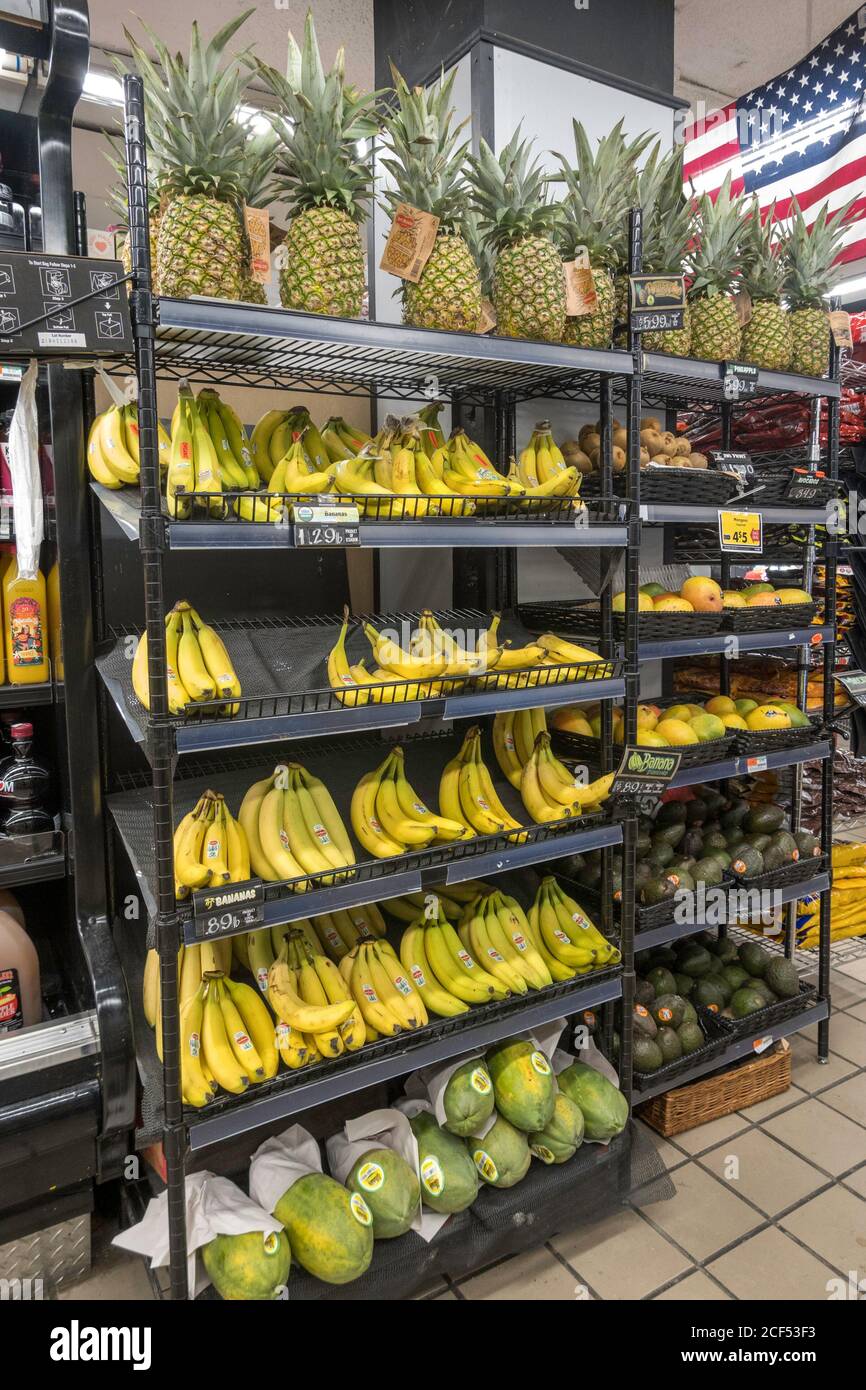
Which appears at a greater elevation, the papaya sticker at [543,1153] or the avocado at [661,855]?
the avocado at [661,855]

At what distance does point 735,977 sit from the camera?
2982 millimetres

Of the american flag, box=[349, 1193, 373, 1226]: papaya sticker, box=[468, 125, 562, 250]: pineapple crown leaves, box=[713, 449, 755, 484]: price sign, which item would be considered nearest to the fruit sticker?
box=[349, 1193, 373, 1226]: papaya sticker

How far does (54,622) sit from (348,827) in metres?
1.01

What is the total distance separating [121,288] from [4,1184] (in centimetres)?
196

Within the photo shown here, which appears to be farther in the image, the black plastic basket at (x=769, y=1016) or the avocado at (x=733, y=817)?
the avocado at (x=733, y=817)

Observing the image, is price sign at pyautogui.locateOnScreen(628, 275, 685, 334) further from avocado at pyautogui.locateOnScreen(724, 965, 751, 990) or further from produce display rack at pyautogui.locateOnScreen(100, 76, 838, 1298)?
avocado at pyautogui.locateOnScreen(724, 965, 751, 990)

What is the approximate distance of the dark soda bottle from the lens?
2.25 metres

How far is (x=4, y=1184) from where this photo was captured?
1.93 m

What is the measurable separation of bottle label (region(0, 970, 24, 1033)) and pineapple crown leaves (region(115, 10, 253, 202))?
74.7 inches

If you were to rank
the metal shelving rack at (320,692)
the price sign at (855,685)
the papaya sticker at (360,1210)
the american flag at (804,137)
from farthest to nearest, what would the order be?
the american flag at (804,137) < the price sign at (855,685) < the papaya sticker at (360,1210) < the metal shelving rack at (320,692)

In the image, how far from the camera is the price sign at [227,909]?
5.63ft

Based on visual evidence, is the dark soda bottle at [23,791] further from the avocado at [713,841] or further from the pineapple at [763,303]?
the pineapple at [763,303]

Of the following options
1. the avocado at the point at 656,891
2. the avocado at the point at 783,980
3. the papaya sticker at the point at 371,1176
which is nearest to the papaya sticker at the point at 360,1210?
the papaya sticker at the point at 371,1176

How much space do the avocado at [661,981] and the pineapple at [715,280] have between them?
6.58 feet
